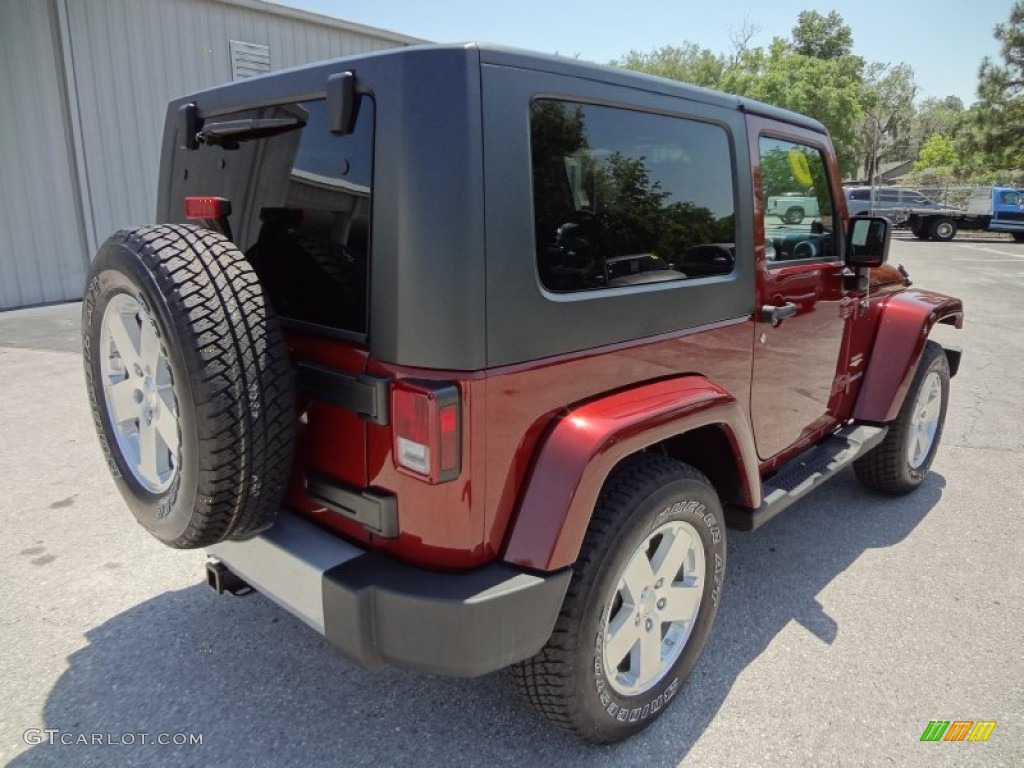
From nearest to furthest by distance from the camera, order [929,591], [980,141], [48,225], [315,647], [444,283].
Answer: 1. [444,283]
2. [315,647]
3. [929,591]
4. [48,225]
5. [980,141]

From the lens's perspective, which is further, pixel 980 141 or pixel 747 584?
pixel 980 141

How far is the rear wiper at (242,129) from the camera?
2.05 m

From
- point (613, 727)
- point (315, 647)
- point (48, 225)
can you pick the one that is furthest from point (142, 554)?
point (48, 225)

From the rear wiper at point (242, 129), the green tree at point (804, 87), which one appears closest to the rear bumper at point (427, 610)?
the rear wiper at point (242, 129)

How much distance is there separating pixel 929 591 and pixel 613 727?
1.83 metres

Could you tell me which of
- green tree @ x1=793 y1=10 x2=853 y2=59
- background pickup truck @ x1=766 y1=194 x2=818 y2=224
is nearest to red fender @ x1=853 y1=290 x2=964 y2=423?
background pickup truck @ x1=766 y1=194 x2=818 y2=224

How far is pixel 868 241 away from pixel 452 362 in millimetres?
2461

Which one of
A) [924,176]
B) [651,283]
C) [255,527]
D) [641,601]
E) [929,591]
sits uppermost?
[924,176]

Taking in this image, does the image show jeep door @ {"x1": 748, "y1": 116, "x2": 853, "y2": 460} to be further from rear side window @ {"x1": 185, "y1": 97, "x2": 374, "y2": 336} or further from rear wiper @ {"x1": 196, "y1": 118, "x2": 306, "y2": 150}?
rear wiper @ {"x1": 196, "y1": 118, "x2": 306, "y2": 150}

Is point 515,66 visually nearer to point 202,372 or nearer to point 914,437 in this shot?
point 202,372

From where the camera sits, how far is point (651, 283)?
87.0 inches

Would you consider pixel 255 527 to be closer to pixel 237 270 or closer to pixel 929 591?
pixel 237 270

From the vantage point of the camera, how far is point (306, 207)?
1.97 m

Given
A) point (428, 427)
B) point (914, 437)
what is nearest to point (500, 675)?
point (428, 427)
